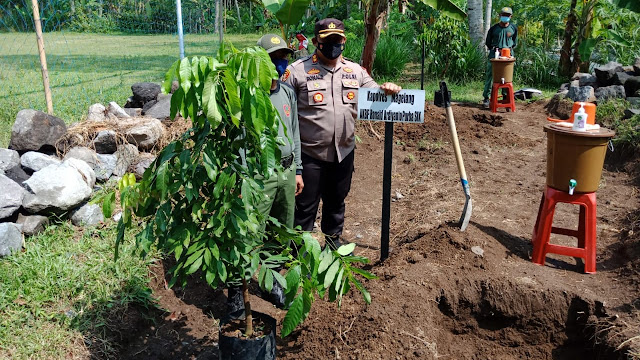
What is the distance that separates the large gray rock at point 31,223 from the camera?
441cm

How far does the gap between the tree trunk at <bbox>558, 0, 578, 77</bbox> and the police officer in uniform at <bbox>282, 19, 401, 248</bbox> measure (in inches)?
371

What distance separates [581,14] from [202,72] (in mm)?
11593

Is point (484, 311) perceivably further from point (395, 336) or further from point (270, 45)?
point (270, 45)

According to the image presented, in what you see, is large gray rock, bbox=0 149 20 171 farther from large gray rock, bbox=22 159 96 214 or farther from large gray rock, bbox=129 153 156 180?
large gray rock, bbox=129 153 156 180

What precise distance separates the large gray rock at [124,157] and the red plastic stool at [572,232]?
13.2ft

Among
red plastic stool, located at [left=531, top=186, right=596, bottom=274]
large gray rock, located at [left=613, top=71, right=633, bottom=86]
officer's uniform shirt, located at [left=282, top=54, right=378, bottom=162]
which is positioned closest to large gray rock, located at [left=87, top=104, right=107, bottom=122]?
officer's uniform shirt, located at [left=282, top=54, right=378, bottom=162]

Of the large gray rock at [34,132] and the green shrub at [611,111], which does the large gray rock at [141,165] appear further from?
the green shrub at [611,111]

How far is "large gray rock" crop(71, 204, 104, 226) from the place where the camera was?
4.71m

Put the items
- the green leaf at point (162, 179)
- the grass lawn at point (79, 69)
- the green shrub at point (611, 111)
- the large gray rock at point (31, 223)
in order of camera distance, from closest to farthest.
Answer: the green leaf at point (162, 179), the large gray rock at point (31, 223), the grass lawn at point (79, 69), the green shrub at point (611, 111)

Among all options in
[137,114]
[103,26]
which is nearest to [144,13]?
[103,26]

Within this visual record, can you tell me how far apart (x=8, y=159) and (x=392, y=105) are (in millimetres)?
3555

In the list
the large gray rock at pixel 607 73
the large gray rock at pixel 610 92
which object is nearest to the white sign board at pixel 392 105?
the large gray rock at pixel 610 92

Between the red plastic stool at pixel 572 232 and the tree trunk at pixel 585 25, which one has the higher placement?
the tree trunk at pixel 585 25

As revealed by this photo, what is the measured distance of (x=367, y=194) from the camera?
6.55 m
